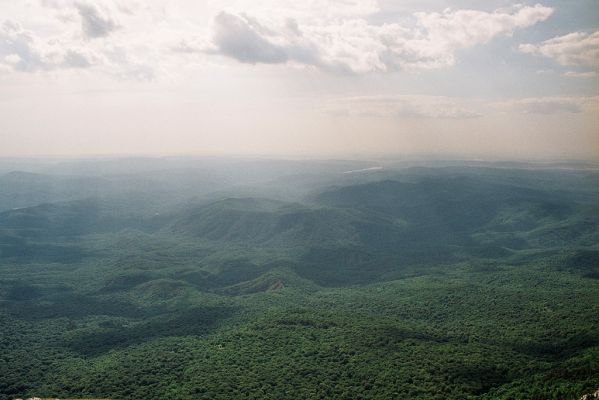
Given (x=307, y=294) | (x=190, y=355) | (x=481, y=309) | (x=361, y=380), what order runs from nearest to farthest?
1. (x=361, y=380)
2. (x=190, y=355)
3. (x=481, y=309)
4. (x=307, y=294)

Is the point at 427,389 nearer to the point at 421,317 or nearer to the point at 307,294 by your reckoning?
the point at 421,317

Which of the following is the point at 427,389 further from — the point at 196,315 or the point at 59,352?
the point at 59,352

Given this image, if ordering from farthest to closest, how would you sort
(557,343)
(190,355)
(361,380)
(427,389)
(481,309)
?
1. (481,309)
2. (190,355)
3. (557,343)
4. (361,380)
5. (427,389)

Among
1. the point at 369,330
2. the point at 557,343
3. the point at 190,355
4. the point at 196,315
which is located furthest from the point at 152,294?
the point at 557,343

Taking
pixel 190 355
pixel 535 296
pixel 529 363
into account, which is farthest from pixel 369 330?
pixel 535 296

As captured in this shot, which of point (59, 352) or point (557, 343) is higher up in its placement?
point (557, 343)

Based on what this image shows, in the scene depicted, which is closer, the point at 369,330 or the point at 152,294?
the point at 369,330

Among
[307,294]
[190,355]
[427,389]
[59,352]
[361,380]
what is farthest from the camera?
[307,294]

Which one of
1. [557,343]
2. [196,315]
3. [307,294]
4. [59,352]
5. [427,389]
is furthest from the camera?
[307,294]

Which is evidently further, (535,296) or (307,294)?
(307,294)
